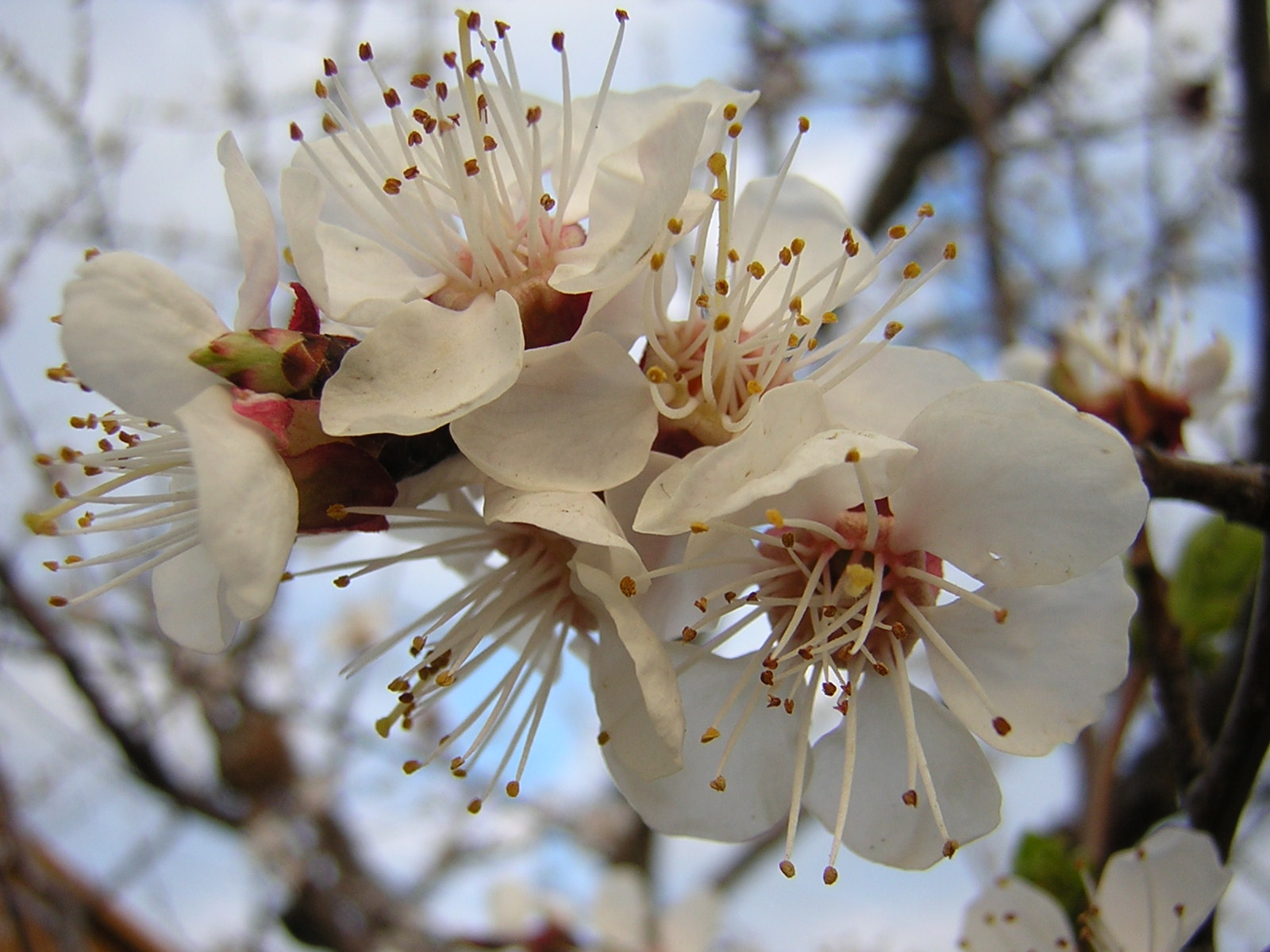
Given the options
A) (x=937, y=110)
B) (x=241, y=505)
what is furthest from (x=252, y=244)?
(x=937, y=110)

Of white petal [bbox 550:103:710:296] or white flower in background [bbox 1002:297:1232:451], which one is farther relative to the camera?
white flower in background [bbox 1002:297:1232:451]

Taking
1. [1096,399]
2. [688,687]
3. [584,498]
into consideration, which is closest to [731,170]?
[584,498]

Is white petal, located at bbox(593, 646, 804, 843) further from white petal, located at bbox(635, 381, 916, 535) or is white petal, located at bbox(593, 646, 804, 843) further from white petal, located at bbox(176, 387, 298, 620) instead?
white petal, located at bbox(176, 387, 298, 620)

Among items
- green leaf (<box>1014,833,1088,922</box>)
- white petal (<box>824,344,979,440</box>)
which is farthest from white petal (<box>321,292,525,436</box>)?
green leaf (<box>1014,833,1088,922</box>)

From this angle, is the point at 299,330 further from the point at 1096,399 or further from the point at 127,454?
the point at 1096,399

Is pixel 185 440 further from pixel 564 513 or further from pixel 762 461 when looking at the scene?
pixel 762 461

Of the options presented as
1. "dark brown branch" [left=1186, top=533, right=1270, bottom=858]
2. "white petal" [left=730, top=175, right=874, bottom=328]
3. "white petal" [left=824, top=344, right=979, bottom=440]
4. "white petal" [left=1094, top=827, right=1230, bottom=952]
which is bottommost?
"white petal" [left=1094, top=827, right=1230, bottom=952]
